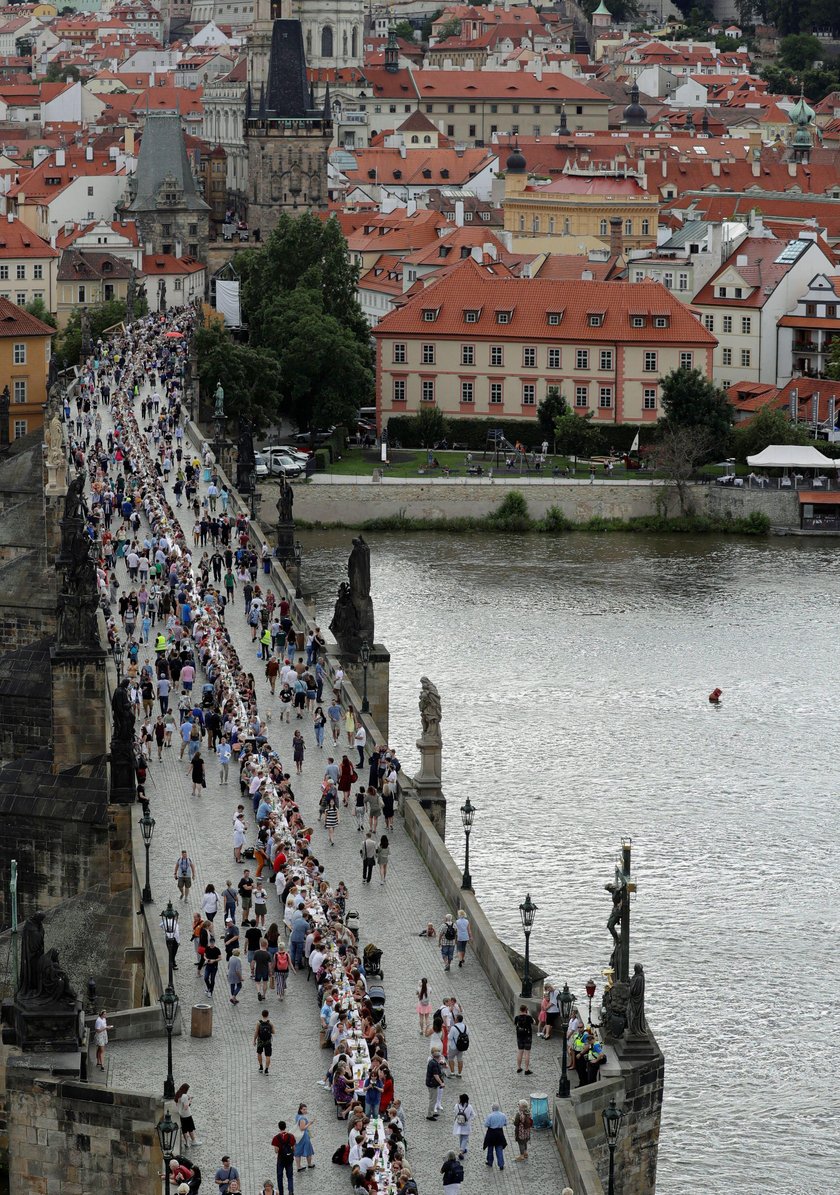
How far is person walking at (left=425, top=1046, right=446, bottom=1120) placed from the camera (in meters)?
23.1

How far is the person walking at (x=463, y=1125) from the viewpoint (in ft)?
73.4

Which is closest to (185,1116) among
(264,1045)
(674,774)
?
(264,1045)

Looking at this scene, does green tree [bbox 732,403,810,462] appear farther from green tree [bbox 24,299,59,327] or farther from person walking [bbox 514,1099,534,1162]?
person walking [bbox 514,1099,534,1162]

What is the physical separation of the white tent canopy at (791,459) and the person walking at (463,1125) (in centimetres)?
5572

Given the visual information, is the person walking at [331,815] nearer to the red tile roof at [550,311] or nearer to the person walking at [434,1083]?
the person walking at [434,1083]

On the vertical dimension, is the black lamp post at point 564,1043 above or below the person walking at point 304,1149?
above

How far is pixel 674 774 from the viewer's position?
47031 millimetres

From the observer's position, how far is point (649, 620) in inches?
2416

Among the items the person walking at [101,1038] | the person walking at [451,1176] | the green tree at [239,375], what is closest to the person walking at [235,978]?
the person walking at [101,1038]

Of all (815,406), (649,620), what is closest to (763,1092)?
(649,620)

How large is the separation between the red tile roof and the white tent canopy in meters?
6.45

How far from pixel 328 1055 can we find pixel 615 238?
81652 mm

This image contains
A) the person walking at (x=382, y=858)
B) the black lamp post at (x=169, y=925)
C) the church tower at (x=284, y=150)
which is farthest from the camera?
the church tower at (x=284, y=150)

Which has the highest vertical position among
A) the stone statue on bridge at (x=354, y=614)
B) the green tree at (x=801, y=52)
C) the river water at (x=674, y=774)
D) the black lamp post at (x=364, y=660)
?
the green tree at (x=801, y=52)
